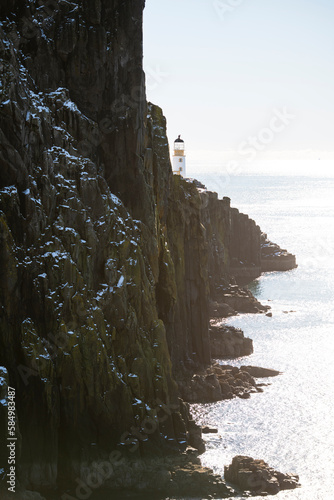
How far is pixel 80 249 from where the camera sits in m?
61.1

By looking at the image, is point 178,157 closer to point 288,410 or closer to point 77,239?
point 288,410

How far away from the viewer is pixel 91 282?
61812 millimetres

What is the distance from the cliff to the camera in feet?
185

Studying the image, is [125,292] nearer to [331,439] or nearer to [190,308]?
[331,439]

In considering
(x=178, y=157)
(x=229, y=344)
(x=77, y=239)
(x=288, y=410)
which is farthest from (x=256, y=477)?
(x=178, y=157)

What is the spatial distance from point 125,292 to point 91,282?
329cm

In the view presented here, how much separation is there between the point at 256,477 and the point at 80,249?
19.6 meters

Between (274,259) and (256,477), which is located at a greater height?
(274,259)

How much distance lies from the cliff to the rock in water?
5379 mm

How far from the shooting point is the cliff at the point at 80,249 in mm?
56406

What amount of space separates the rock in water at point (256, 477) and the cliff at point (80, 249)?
538 centimetres

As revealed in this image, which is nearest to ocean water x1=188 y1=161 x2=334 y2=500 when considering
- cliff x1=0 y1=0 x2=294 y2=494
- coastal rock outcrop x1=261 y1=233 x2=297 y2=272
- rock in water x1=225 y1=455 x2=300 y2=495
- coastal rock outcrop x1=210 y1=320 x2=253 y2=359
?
rock in water x1=225 y1=455 x2=300 y2=495

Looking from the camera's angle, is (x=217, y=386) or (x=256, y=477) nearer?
(x=256, y=477)

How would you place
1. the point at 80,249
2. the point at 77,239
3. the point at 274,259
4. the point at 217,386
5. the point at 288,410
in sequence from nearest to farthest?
the point at 77,239, the point at 80,249, the point at 288,410, the point at 217,386, the point at 274,259
